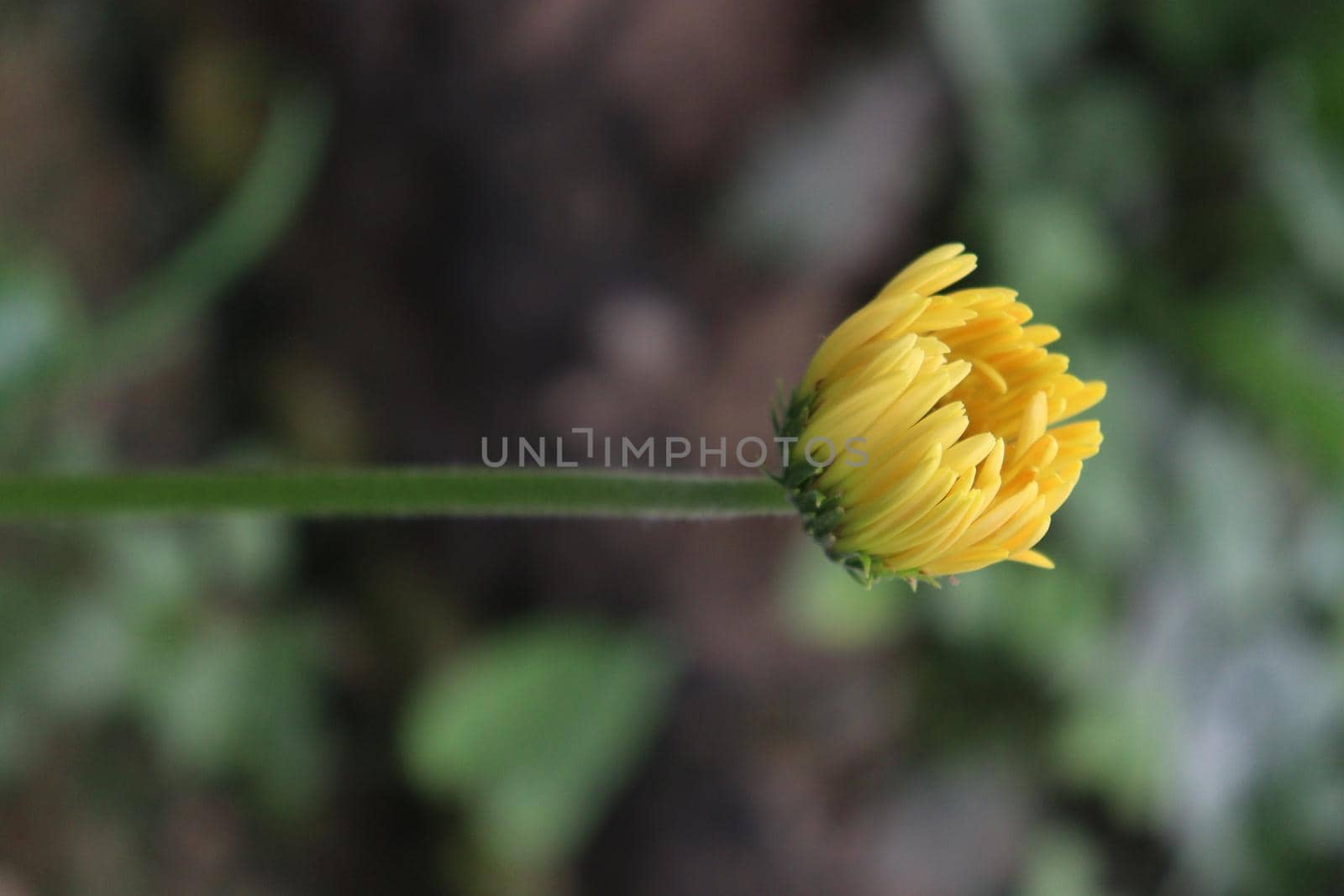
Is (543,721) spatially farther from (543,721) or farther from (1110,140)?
(1110,140)

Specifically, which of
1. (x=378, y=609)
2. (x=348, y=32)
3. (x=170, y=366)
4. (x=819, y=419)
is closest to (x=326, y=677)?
(x=378, y=609)

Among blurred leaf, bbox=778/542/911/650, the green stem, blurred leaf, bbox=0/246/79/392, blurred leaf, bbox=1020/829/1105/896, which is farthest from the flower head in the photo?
blurred leaf, bbox=1020/829/1105/896

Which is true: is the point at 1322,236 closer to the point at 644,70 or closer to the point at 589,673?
the point at 644,70

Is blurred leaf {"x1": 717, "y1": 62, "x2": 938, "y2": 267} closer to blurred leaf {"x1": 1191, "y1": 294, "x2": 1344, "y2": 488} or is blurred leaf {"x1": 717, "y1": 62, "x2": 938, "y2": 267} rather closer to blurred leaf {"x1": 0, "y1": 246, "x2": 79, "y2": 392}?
blurred leaf {"x1": 1191, "y1": 294, "x2": 1344, "y2": 488}

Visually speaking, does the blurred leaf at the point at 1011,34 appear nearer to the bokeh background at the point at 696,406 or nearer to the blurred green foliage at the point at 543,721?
the bokeh background at the point at 696,406

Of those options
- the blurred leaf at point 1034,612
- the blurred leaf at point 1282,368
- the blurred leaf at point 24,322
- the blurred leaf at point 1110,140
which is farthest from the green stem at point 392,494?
the blurred leaf at point 1110,140

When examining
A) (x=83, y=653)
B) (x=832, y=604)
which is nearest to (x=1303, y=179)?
(x=832, y=604)
